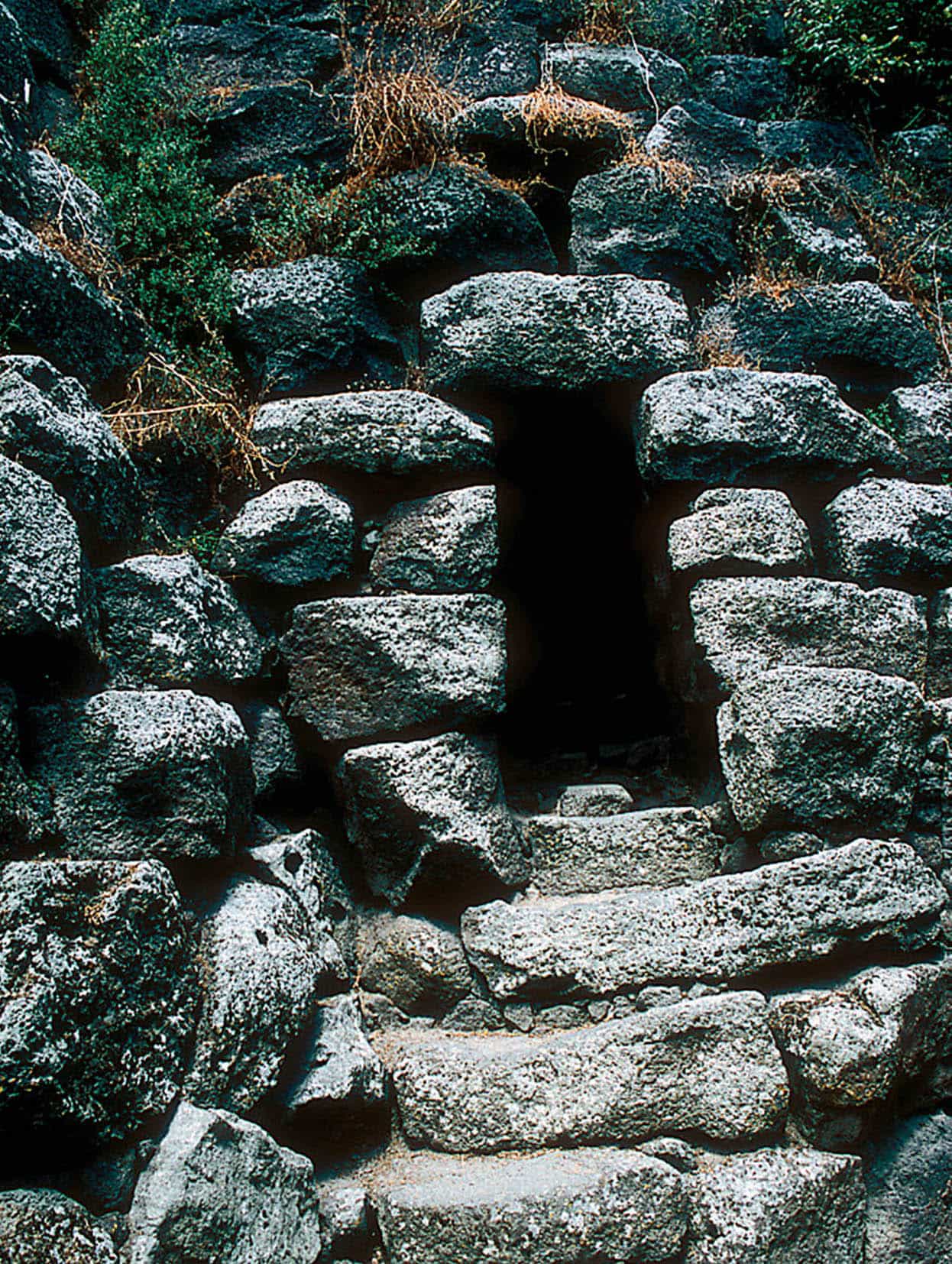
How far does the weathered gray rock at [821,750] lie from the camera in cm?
253

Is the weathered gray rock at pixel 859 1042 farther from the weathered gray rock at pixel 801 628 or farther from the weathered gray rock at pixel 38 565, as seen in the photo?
the weathered gray rock at pixel 38 565

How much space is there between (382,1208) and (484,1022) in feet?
1.59

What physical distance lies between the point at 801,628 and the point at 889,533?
466mm

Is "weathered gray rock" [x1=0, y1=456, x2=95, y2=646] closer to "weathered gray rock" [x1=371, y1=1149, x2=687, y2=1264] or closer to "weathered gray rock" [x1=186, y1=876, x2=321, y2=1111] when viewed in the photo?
"weathered gray rock" [x1=186, y1=876, x2=321, y2=1111]

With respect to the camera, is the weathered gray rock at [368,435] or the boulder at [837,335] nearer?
the weathered gray rock at [368,435]

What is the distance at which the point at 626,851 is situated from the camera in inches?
111

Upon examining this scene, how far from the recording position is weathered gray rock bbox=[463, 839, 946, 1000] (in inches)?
95.3

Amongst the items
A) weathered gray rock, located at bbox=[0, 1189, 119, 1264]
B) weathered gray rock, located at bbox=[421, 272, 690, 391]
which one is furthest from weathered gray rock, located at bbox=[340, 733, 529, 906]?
weathered gray rock, located at bbox=[421, 272, 690, 391]

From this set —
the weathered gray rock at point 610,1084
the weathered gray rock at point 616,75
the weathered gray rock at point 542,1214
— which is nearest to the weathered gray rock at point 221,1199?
the weathered gray rock at point 542,1214

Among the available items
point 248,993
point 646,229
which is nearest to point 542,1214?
point 248,993

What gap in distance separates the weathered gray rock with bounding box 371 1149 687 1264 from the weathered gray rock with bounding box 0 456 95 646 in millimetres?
1448

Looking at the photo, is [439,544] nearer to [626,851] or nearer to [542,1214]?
[626,851]

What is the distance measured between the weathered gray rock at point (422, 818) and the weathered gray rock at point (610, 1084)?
1.45 feet

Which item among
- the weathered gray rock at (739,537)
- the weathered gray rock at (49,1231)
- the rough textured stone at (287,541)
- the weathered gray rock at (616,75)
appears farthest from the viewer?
the weathered gray rock at (616,75)
